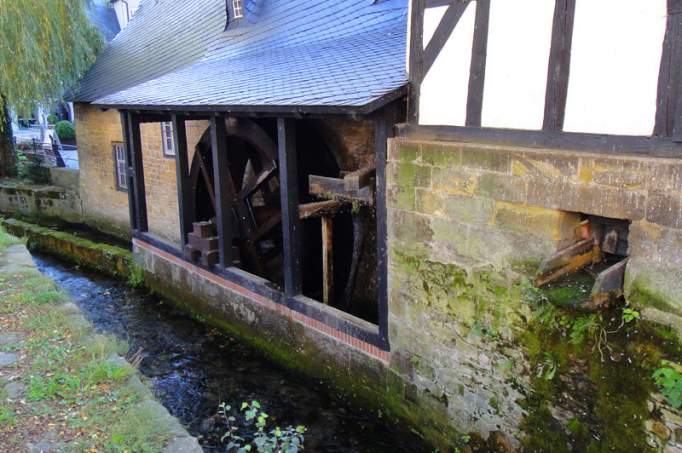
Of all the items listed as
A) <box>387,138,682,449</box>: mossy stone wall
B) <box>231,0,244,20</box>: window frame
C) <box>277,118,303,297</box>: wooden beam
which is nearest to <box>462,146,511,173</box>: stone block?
<box>387,138,682,449</box>: mossy stone wall

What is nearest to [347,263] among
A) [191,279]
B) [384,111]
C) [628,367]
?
[191,279]

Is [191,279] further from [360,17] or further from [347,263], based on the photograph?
[360,17]

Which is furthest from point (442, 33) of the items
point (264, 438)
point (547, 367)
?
point (264, 438)

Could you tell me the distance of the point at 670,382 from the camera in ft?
10.4

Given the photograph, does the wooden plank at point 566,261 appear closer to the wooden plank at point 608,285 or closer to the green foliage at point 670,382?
the wooden plank at point 608,285

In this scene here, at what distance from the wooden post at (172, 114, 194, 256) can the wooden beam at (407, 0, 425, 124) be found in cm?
421

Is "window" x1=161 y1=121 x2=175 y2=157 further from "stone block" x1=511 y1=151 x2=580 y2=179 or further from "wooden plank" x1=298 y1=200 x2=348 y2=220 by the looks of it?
"stone block" x1=511 y1=151 x2=580 y2=179

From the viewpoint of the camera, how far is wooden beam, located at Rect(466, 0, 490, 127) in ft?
12.9

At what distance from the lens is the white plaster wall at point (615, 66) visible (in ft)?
10.2

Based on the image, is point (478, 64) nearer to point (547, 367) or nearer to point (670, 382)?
point (547, 367)

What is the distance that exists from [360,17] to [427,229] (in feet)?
14.4

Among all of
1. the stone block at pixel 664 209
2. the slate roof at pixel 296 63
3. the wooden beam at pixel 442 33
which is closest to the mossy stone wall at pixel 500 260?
the stone block at pixel 664 209

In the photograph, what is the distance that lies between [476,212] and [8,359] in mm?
3245

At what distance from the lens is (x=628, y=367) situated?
3.42 metres
